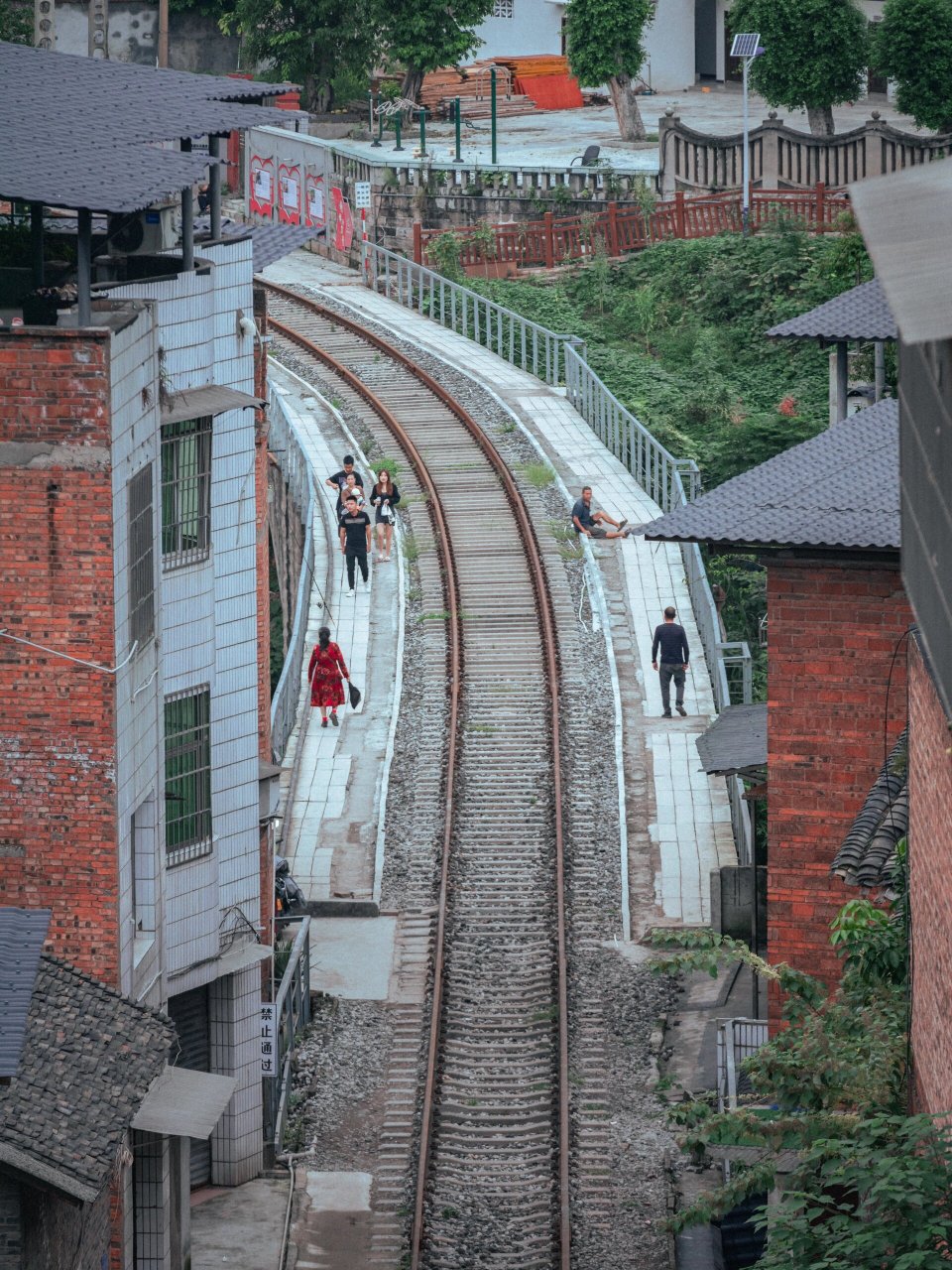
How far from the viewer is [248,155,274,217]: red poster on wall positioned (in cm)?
5469

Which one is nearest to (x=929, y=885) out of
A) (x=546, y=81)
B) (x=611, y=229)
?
(x=611, y=229)

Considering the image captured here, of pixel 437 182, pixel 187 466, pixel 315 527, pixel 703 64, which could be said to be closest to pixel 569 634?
pixel 315 527

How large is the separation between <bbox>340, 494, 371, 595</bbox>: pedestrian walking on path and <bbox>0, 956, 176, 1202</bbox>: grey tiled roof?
16.2 metres

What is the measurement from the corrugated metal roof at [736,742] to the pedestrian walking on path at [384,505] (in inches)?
430

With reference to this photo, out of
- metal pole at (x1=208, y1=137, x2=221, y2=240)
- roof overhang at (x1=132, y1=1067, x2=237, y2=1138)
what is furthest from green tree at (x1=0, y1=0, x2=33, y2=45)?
roof overhang at (x1=132, y1=1067, x2=237, y2=1138)

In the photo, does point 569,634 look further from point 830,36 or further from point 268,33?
point 268,33

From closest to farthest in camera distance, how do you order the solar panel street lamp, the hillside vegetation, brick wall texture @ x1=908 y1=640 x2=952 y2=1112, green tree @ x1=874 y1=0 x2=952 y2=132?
brick wall texture @ x1=908 y1=640 x2=952 y2=1112, the hillside vegetation, the solar panel street lamp, green tree @ x1=874 y1=0 x2=952 y2=132

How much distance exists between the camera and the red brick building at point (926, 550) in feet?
33.7

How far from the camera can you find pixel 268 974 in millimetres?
21984

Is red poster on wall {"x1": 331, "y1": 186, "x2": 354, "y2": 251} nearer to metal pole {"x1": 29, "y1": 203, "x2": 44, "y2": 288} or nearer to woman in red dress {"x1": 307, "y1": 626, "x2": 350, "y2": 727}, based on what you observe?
woman in red dress {"x1": 307, "y1": 626, "x2": 350, "y2": 727}

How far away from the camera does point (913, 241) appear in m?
10.8

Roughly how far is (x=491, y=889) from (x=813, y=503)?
7.74 metres

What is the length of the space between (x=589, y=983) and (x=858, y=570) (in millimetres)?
6313

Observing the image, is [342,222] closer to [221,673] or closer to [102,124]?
[221,673]
